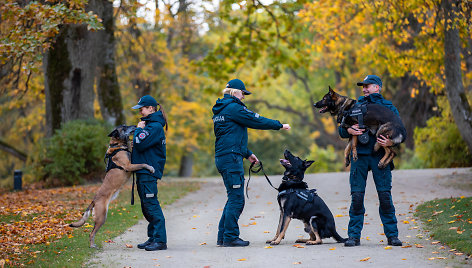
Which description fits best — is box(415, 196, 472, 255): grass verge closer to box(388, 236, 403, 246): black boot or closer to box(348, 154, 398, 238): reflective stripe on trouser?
box(388, 236, 403, 246): black boot

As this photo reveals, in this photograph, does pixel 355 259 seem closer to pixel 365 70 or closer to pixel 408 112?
pixel 408 112

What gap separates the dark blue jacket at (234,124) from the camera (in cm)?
825

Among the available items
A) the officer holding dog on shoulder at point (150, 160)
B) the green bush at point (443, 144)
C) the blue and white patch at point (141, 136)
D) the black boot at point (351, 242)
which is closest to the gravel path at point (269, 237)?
the black boot at point (351, 242)

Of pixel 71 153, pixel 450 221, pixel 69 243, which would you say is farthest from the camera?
pixel 71 153

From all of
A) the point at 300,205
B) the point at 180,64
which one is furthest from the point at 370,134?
the point at 180,64

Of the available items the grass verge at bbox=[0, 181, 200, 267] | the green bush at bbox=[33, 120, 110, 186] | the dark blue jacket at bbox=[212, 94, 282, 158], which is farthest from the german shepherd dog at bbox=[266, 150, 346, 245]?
the green bush at bbox=[33, 120, 110, 186]

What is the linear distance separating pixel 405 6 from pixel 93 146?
10355 millimetres

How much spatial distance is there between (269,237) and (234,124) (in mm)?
2091

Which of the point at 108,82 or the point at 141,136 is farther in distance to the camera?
the point at 108,82

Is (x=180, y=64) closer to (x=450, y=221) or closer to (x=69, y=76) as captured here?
(x=69, y=76)

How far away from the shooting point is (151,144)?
804 centimetres

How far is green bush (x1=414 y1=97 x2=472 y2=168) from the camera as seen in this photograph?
2116cm

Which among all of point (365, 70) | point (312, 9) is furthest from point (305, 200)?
point (365, 70)

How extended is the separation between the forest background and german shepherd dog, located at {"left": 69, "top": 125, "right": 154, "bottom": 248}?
119 inches
